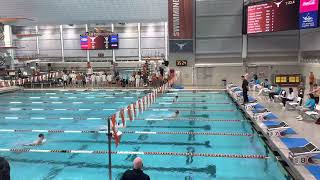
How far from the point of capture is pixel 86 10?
2802 centimetres

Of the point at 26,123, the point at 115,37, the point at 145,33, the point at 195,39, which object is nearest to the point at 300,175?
the point at 26,123

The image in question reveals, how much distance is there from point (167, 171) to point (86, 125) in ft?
18.0

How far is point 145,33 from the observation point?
130 ft

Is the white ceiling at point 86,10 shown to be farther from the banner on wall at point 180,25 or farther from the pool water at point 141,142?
the pool water at point 141,142

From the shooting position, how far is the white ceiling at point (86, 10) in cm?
2619

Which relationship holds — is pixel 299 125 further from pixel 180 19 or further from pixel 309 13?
pixel 180 19

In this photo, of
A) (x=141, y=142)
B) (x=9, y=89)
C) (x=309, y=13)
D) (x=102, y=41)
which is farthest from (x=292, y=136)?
(x=102, y=41)

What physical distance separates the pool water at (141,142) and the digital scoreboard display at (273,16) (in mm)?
5003

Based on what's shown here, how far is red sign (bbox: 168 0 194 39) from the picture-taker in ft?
Result: 75.1

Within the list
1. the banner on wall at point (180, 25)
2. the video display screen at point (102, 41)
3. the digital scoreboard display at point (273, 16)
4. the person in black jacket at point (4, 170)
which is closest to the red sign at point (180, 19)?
the banner on wall at point (180, 25)

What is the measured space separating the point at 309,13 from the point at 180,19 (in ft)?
34.0

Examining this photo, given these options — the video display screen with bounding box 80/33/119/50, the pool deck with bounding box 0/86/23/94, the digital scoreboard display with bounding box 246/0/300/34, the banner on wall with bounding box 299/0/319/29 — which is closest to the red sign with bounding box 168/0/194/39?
the digital scoreboard display with bounding box 246/0/300/34

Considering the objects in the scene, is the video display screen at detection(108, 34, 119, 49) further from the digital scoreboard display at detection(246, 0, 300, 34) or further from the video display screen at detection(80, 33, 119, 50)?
the digital scoreboard display at detection(246, 0, 300, 34)

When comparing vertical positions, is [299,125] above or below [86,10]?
below
